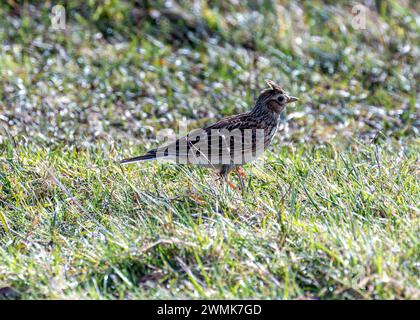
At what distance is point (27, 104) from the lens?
339 inches

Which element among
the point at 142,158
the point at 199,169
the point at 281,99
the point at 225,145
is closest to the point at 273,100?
the point at 281,99

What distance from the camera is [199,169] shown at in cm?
646

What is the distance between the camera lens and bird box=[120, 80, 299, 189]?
638 cm

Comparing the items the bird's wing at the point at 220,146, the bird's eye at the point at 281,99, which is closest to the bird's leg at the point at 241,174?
the bird's wing at the point at 220,146

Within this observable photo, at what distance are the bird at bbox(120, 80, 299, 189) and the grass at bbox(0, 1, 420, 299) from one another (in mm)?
138

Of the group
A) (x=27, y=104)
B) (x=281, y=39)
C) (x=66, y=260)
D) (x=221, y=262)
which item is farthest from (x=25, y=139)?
(x=281, y=39)

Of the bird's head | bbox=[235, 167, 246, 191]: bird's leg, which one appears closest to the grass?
bbox=[235, 167, 246, 191]: bird's leg

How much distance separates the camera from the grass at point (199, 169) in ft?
15.5

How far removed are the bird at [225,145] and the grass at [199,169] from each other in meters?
0.14

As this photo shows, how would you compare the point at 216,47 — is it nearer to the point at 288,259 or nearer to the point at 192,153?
the point at 192,153

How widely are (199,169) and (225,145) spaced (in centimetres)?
28

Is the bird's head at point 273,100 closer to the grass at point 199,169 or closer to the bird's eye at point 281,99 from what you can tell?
the bird's eye at point 281,99
